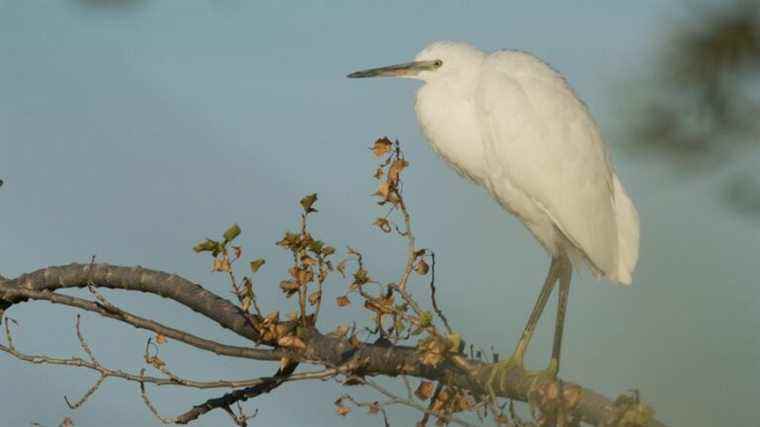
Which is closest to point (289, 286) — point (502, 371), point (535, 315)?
point (502, 371)

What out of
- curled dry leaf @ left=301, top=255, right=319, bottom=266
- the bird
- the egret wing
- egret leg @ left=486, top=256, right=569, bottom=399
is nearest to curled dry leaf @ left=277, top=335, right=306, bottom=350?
curled dry leaf @ left=301, top=255, right=319, bottom=266

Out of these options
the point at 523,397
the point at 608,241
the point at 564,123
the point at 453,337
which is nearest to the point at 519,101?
the point at 564,123

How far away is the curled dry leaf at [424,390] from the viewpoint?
99.7 inches

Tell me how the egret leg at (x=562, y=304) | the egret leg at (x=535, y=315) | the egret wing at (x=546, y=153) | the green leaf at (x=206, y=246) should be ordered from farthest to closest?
the egret leg at (x=562, y=304)
the egret wing at (x=546, y=153)
the egret leg at (x=535, y=315)
the green leaf at (x=206, y=246)

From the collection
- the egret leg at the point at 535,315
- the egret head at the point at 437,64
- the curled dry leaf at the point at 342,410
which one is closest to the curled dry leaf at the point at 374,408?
the curled dry leaf at the point at 342,410

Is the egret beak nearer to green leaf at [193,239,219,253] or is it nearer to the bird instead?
the bird

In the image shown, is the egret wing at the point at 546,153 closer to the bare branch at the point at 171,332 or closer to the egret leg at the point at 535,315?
the egret leg at the point at 535,315

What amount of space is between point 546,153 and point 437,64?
18.6 inches

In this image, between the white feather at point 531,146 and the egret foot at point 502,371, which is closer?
the egret foot at point 502,371

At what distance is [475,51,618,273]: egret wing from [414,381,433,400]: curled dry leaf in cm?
110

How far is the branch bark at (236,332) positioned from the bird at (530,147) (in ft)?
2.37

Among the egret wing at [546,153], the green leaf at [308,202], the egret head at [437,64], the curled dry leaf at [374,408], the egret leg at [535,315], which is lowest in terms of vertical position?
the curled dry leaf at [374,408]

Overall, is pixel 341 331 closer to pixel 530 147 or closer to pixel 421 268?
pixel 421 268

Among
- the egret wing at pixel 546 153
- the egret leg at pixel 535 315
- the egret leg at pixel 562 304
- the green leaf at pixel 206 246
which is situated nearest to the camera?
the green leaf at pixel 206 246
